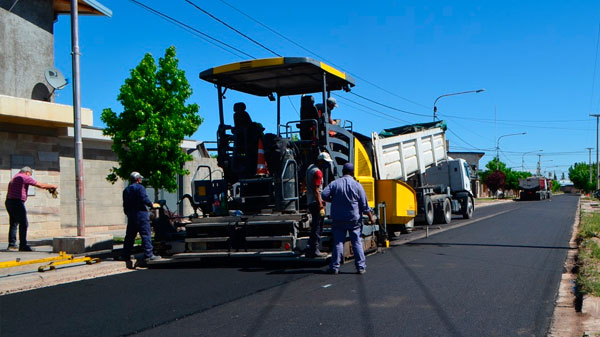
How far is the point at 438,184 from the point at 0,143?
13.6 m

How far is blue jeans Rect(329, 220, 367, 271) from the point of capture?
25.1 feet

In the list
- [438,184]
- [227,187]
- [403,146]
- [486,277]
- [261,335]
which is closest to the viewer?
[261,335]

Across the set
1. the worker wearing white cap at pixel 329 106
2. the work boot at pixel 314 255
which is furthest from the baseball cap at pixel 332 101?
the work boot at pixel 314 255

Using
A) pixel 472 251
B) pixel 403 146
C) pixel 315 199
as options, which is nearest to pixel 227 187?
pixel 315 199

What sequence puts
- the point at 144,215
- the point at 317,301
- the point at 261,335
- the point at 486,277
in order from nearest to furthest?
the point at 261,335 < the point at 317,301 < the point at 486,277 < the point at 144,215

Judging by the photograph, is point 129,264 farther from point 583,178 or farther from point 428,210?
point 583,178

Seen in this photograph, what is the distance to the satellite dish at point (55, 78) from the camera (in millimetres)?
12672

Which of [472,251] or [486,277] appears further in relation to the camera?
[472,251]

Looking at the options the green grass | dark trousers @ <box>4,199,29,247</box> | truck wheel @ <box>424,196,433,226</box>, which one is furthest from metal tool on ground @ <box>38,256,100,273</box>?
truck wheel @ <box>424,196,433,226</box>

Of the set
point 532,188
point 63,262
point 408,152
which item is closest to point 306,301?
point 63,262

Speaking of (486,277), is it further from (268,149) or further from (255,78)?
(255,78)

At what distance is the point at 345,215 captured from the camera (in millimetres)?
7801

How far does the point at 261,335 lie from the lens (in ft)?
15.1

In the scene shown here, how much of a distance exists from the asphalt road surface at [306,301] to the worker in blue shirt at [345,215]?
11.9 inches
